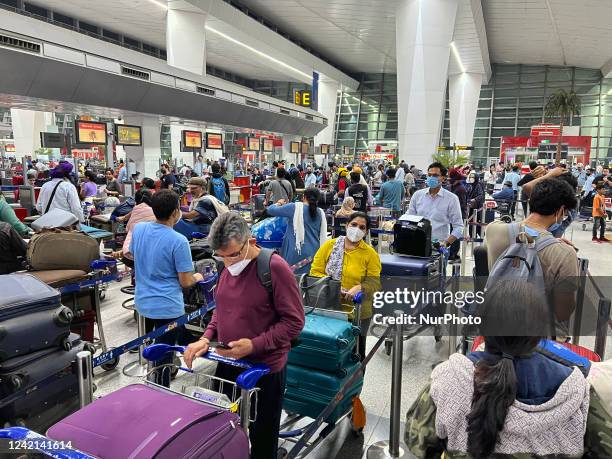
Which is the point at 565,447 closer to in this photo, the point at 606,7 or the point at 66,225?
the point at 66,225

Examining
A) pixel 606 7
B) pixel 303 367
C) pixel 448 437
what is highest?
pixel 606 7

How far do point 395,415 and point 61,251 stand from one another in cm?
327

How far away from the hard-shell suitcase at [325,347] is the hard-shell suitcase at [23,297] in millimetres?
1569

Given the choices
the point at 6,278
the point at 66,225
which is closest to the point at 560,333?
the point at 6,278

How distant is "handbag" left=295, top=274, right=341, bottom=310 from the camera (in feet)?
12.9

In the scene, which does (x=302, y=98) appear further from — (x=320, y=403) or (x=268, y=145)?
(x=320, y=403)

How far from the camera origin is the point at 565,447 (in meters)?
1.46

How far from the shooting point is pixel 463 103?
35594mm

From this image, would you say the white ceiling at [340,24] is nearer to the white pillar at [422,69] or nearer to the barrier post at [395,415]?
the white pillar at [422,69]

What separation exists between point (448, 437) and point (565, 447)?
36cm

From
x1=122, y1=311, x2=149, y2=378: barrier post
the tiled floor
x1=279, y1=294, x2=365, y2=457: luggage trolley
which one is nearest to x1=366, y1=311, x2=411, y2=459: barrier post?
the tiled floor

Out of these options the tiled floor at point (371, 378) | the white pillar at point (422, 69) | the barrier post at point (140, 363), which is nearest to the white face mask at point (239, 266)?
the tiled floor at point (371, 378)

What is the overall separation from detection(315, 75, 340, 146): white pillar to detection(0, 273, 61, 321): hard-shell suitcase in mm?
35127

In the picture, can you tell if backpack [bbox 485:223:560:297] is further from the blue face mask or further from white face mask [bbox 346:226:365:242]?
the blue face mask
